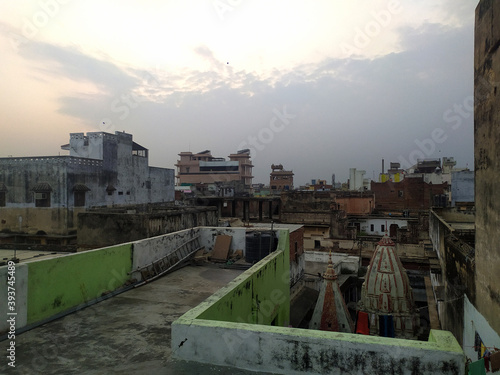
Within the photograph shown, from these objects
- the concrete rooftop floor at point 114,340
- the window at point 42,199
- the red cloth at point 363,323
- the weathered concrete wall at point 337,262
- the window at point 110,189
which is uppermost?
the window at point 110,189

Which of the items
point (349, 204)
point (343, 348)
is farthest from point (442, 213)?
point (343, 348)

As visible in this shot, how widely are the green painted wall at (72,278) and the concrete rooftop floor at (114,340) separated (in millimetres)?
293

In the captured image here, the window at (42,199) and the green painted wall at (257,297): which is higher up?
the window at (42,199)

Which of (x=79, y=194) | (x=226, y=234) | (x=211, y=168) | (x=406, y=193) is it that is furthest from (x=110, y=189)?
(x=211, y=168)

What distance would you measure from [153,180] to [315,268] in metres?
19.7

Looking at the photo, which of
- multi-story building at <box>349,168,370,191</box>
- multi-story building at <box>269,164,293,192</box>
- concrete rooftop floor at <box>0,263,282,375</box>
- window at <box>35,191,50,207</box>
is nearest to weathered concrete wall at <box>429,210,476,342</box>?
concrete rooftop floor at <box>0,263,282,375</box>

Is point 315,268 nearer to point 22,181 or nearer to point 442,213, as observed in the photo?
point 442,213

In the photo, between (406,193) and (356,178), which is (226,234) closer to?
(406,193)

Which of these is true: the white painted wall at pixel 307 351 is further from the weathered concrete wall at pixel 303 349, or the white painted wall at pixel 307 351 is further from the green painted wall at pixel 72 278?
the green painted wall at pixel 72 278

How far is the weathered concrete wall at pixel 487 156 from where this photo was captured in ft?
19.4

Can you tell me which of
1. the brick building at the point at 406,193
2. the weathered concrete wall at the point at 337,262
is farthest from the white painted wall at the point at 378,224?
the weathered concrete wall at the point at 337,262

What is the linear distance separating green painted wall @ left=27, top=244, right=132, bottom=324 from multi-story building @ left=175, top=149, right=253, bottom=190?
207ft

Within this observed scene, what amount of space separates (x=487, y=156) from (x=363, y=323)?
11.3m

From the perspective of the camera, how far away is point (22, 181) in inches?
995
